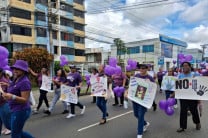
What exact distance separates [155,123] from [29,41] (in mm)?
34953

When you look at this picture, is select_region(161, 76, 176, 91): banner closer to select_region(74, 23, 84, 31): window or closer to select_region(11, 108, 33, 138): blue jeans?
select_region(11, 108, 33, 138): blue jeans

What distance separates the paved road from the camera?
6.36 metres

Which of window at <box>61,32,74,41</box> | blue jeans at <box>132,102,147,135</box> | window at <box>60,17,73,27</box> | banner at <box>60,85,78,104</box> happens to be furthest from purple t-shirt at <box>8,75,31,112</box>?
window at <box>60,17,73,27</box>

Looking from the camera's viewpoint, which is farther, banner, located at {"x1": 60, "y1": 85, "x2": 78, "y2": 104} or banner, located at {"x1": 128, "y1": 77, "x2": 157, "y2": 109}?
banner, located at {"x1": 60, "y1": 85, "x2": 78, "y2": 104}

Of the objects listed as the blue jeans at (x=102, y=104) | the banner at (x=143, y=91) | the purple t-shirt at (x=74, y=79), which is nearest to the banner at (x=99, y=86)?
the blue jeans at (x=102, y=104)

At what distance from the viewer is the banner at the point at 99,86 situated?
25.1 feet

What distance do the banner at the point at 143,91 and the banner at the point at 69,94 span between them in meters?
2.97

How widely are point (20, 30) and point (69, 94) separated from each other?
3224 centimetres

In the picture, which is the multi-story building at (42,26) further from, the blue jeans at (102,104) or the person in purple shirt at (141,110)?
the person in purple shirt at (141,110)

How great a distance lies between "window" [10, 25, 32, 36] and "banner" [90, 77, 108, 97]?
3221 cm

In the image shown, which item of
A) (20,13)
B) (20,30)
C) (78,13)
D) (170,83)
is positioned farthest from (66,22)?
(170,83)

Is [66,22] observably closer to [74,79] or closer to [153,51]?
[153,51]

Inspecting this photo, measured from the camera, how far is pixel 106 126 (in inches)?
287

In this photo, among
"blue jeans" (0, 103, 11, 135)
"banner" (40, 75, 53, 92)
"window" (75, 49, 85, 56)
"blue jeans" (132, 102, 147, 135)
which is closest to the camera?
"blue jeans" (0, 103, 11, 135)
